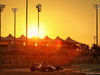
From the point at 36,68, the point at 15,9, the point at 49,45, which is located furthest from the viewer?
the point at 49,45

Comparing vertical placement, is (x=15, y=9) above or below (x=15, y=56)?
above

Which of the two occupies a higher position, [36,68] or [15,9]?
[15,9]

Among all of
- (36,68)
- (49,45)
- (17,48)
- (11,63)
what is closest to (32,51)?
(17,48)

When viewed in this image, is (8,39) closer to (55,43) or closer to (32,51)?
(32,51)

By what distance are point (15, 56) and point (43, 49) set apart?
19.5 metres

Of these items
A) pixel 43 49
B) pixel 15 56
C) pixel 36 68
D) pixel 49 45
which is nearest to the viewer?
pixel 36 68

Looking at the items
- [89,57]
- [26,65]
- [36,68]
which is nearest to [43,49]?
[89,57]

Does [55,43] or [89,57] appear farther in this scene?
[89,57]

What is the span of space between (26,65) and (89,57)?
3868 cm

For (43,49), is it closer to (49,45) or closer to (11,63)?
(49,45)

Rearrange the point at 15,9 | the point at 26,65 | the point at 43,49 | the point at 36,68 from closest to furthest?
the point at 36,68 < the point at 26,65 < the point at 15,9 < the point at 43,49

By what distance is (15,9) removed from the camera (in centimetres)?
7612

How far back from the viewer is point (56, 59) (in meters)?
67.8

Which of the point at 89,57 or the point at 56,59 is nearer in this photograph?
the point at 56,59
